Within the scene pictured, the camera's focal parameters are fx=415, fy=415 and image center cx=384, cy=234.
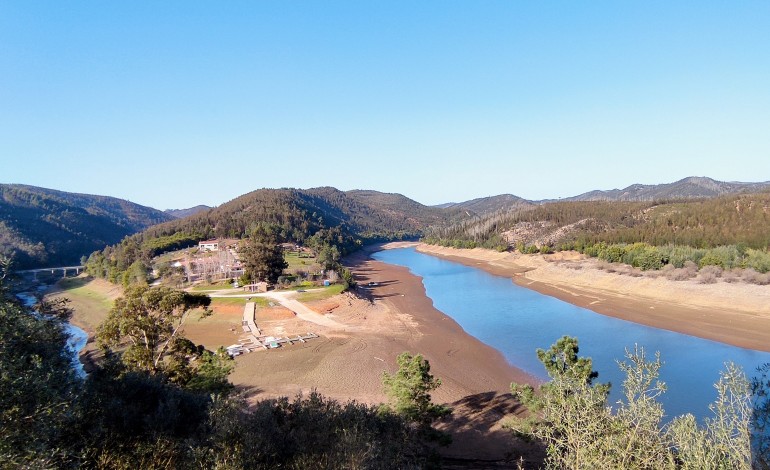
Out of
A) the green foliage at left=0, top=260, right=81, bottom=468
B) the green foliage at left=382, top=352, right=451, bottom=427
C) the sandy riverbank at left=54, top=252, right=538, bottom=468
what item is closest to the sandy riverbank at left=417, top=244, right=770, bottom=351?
the sandy riverbank at left=54, top=252, right=538, bottom=468

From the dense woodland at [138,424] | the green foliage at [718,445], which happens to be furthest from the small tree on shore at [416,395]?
the green foliage at [718,445]

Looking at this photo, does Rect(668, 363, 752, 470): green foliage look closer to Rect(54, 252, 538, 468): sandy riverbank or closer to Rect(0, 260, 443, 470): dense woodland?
Rect(0, 260, 443, 470): dense woodland

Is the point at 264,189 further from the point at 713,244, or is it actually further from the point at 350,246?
the point at 713,244

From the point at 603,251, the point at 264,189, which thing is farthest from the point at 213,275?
the point at 264,189

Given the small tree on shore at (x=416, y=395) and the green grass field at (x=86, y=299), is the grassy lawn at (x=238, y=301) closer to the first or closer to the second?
the green grass field at (x=86, y=299)

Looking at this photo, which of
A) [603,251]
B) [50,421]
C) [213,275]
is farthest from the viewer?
[603,251]
